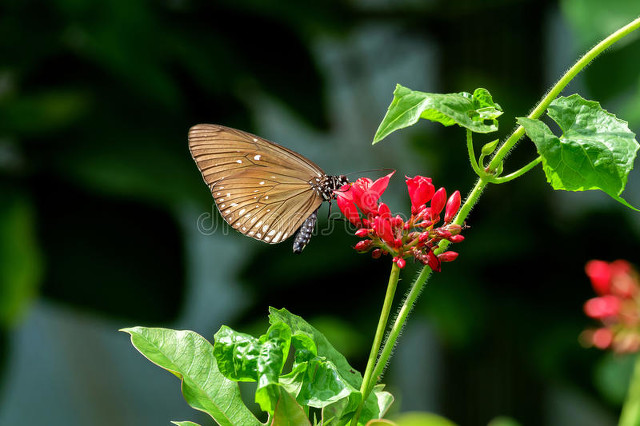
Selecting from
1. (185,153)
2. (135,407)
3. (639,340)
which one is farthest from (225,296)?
(639,340)

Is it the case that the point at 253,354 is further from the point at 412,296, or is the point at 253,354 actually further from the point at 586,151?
the point at 586,151

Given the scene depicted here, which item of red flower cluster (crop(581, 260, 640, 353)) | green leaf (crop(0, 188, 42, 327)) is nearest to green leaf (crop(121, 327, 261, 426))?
red flower cluster (crop(581, 260, 640, 353))

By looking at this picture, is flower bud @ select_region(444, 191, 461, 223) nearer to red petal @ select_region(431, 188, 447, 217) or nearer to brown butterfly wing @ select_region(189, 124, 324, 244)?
red petal @ select_region(431, 188, 447, 217)

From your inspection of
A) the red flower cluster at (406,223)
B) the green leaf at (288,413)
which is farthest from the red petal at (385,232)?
the green leaf at (288,413)

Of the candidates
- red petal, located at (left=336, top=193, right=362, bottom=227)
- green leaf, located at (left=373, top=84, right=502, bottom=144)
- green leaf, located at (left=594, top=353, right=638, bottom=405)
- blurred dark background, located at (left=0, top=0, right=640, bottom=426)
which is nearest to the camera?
green leaf, located at (left=373, top=84, right=502, bottom=144)

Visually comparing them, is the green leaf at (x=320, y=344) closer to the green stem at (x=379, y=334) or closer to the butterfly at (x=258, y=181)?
the green stem at (x=379, y=334)
